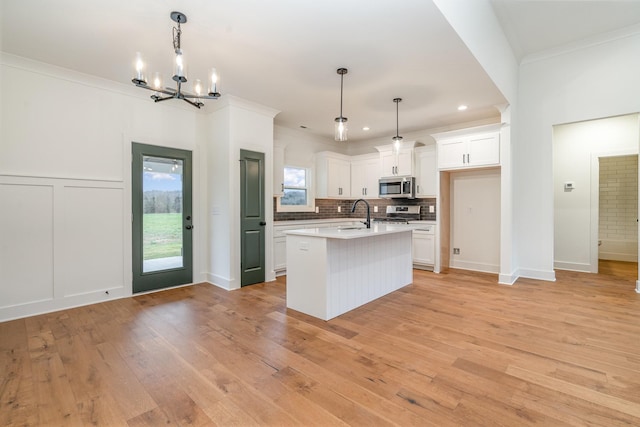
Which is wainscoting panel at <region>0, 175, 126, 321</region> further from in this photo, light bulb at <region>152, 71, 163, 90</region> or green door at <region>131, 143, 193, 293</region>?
light bulb at <region>152, 71, 163, 90</region>

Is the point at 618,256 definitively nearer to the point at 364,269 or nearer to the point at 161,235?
the point at 364,269

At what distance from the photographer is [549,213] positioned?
4.66 m

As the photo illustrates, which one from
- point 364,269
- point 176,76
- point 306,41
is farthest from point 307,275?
point 306,41

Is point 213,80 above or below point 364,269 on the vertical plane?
above

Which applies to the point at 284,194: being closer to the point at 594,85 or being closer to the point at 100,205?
the point at 100,205

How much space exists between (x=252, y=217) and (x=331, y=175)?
2457mm

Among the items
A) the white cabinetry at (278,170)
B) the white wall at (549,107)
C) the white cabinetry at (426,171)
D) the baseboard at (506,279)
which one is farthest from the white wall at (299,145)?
the baseboard at (506,279)

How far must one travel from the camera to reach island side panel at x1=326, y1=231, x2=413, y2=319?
10.3 feet

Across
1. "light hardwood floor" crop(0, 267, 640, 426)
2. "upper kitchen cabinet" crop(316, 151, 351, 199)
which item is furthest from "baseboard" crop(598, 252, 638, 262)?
"upper kitchen cabinet" crop(316, 151, 351, 199)

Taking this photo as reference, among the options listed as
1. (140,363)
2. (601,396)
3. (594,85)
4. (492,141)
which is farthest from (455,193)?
(140,363)

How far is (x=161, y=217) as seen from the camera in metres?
4.22

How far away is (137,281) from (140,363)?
2.09 metres

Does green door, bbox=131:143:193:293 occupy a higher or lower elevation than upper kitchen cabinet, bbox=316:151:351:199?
lower

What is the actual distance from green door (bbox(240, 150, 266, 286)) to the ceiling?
97cm
